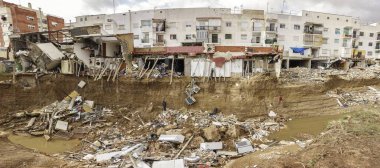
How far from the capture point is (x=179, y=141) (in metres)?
13.9

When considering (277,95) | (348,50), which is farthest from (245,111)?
(348,50)

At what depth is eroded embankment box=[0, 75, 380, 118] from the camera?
20.1 metres

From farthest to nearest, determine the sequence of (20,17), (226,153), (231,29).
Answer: (20,17) → (231,29) → (226,153)

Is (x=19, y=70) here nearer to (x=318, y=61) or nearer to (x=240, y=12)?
(x=240, y=12)

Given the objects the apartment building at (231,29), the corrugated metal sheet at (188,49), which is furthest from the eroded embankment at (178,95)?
the apartment building at (231,29)

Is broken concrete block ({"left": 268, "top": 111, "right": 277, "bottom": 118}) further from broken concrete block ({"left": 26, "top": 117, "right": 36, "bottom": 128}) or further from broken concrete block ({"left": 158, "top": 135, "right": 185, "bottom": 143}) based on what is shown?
broken concrete block ({"left": 26, "top": 117, "right": 36, "bottom": 128})

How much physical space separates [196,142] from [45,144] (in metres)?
10.3

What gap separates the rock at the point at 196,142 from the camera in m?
13.9

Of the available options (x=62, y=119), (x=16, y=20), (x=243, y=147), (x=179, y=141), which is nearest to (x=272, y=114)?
(x=243, y=147)

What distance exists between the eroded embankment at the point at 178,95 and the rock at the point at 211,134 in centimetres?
519

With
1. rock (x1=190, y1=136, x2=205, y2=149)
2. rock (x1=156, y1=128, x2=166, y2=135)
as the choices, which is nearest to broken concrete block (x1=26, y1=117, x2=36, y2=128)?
rock (x1=156, y1=128, x2=166, y2=135)

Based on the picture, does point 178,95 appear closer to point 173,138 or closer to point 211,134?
point 211,134

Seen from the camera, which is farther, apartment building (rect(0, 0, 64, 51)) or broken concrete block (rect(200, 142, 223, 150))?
apartment building (rect(0, 0, 64, 51))

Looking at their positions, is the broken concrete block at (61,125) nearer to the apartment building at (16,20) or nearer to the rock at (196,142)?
the rock at (196,142)
